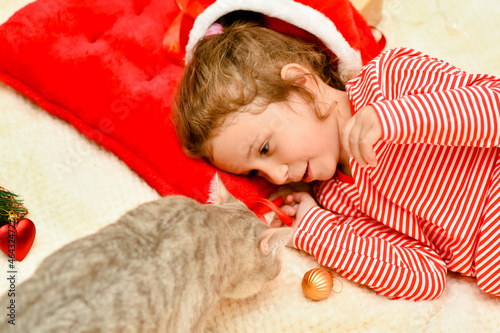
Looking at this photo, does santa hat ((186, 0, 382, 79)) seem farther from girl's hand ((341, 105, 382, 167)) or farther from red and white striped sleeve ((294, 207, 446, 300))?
red and white striped sleeve ((294, 207, 446, 300))

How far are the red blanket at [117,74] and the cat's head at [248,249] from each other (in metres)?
0.28

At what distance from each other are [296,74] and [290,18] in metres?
0.19

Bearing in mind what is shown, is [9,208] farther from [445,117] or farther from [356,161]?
[445,117]

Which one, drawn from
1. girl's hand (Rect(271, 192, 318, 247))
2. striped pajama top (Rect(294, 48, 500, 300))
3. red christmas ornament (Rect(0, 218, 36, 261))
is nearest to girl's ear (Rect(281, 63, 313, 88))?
striped pajama top (Rect(294, 48, 500, 300))

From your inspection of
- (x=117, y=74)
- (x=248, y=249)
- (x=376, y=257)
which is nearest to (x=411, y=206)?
(x=376, y=257)

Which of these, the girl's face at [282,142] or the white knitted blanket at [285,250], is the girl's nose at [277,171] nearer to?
the girl's face at [282,142]

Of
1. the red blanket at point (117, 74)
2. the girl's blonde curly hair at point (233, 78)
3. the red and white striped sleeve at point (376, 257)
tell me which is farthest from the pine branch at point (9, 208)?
the red and white striped sleeve at point (376, 257)

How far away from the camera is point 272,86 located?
1135 millimetres

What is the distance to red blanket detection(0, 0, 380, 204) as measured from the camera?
4.24 ft

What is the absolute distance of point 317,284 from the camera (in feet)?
3.58

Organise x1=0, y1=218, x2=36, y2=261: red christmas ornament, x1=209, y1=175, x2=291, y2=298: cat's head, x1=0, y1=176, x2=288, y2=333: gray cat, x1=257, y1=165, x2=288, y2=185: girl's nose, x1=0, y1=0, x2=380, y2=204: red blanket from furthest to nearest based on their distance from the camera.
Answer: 1. x1=0, y1=0, x2=380, y2=204: red blanket
2. x1=257, y1=165, x2=288, y2=185: girl's nose
3. x1=0, y1=218, x2=36, y2=261: red christmas ornament
4. x1=209, y1=175, x2=291, y2=298: cat's head
5. x1=0, y1=176, x2=288, y2=333: gray cat

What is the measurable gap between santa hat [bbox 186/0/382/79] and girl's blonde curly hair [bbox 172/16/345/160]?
1.8 inches

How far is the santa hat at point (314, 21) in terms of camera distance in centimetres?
124

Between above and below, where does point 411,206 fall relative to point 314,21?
below
